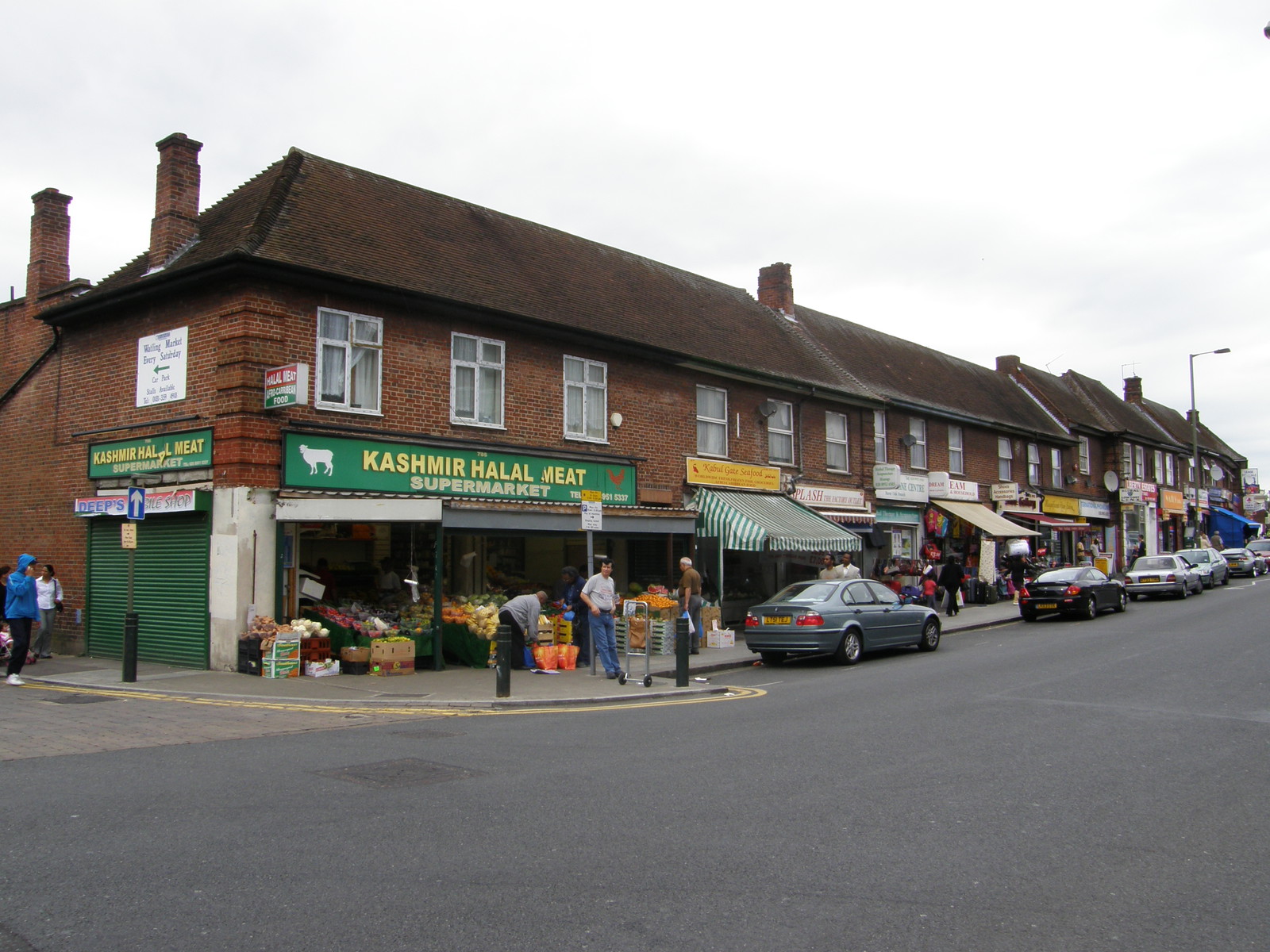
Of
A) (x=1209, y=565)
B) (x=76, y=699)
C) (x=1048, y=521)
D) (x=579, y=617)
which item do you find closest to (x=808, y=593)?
(x=579, y=617)

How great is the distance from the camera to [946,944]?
4.35 meters

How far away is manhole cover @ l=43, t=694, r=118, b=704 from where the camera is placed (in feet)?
39.1

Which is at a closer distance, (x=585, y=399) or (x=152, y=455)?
(x=152, y=455)

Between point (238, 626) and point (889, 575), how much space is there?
16401mm

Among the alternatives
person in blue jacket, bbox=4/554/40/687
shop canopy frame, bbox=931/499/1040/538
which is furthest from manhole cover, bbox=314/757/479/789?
shop canopy frame, bbox=931/499/1040/538

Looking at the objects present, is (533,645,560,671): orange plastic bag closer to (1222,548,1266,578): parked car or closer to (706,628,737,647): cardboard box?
(706,628,737,647): cardboard box

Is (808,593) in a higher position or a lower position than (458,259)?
lower

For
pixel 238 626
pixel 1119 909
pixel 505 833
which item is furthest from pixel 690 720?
pixel 238 626

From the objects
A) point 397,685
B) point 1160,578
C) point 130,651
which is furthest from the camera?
point 1160,578

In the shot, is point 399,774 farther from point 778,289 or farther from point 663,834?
point 778,289

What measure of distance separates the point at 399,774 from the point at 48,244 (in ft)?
56.0

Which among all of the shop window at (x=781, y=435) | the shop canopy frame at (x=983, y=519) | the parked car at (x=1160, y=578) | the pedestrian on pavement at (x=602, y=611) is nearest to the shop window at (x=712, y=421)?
the shop window at (x=781, y=435)

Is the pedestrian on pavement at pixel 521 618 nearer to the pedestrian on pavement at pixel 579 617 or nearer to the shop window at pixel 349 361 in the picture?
the pedestrian on pavement at pixel 579 617

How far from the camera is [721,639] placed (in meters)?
19.0
